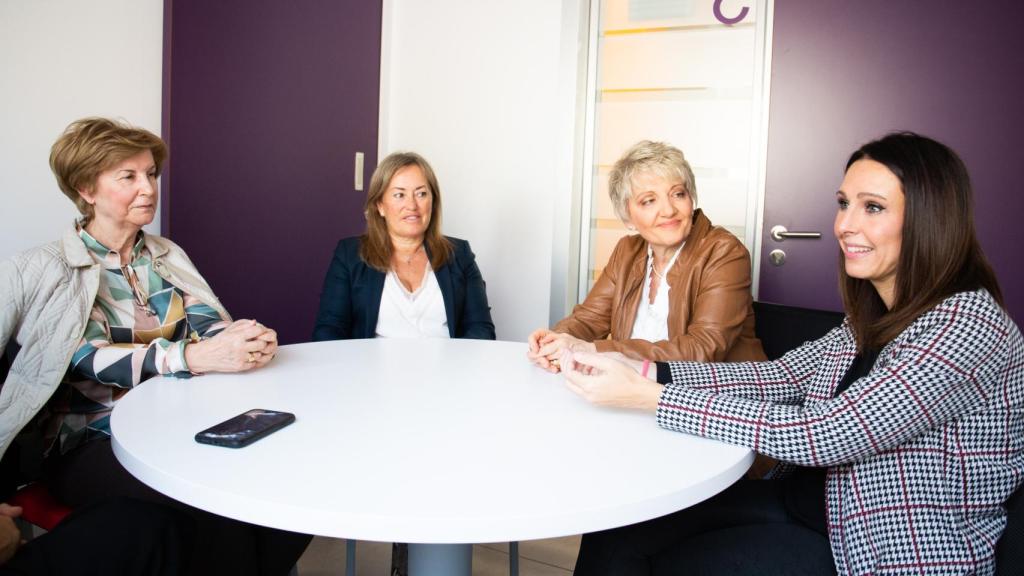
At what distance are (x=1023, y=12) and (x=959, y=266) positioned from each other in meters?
2.19

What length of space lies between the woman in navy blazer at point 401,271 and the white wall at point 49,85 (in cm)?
88

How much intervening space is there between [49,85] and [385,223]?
1159 mm

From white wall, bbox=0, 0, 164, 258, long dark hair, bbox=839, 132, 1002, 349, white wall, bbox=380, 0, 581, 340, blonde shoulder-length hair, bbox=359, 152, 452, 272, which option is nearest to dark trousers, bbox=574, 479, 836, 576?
long dark hair, bbox=839, 132, 1002, 349

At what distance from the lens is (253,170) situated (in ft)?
9.58

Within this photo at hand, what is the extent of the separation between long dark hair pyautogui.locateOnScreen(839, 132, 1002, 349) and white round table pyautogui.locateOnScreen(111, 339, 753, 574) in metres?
0.43

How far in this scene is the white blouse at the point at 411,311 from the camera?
258cm

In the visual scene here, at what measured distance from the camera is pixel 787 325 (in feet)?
6.28

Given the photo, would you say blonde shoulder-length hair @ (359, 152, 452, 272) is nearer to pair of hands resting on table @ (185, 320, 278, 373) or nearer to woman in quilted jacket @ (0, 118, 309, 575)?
woman in quilted jacket @ (0, 118, 309, 575)

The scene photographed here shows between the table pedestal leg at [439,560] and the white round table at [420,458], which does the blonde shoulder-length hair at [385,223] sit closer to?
the white round table at [420,458]

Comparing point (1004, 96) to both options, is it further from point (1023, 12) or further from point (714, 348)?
point (714, 348)

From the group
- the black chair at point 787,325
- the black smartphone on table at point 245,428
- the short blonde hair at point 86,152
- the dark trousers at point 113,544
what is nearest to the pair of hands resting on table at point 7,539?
the dark trousers at point 113,544

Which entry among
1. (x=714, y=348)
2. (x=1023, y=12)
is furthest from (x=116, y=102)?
(x=1023, y=12)

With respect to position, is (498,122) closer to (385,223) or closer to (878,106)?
(385,223)

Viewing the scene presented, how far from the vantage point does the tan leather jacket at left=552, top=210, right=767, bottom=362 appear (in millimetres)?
1964
